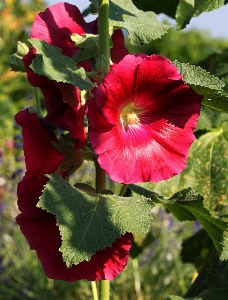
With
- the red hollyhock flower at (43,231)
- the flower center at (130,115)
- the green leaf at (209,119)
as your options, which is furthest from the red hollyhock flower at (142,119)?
the green leaf at (209,119)

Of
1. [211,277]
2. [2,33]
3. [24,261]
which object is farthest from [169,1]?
[2,33]

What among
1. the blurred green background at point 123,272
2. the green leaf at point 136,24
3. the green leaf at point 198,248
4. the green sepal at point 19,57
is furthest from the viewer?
the blurred green background at point 123,272

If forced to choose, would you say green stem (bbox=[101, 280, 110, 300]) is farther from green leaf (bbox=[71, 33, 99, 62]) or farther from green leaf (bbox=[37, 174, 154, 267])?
green leaf (bbox=[71, 33, 99, 62])

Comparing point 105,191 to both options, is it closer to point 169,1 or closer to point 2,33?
point 169,1

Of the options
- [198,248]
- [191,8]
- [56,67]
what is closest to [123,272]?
[198,248]

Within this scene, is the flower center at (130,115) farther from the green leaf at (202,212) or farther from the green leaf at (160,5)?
the green leaf at (160,5)

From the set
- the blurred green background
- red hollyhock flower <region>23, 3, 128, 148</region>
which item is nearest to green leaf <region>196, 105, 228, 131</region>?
red hollyhock flower <region>23, 3, 128, 148</region>
